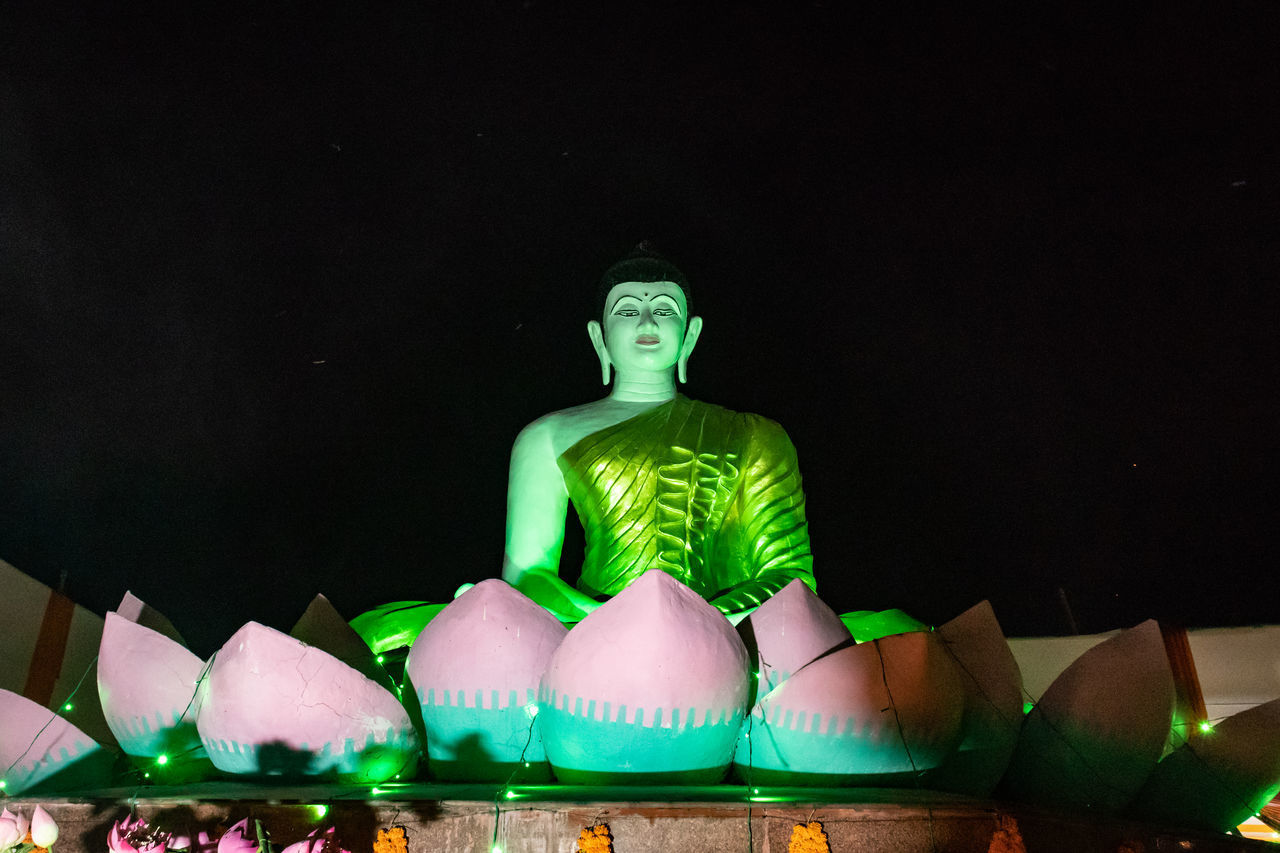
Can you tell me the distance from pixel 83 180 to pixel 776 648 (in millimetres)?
3964

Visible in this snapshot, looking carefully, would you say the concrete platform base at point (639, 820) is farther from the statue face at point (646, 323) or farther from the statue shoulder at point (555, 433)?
the statue face at point (646, 323)

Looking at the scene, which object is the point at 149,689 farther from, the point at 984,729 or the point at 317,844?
the point at 984,729

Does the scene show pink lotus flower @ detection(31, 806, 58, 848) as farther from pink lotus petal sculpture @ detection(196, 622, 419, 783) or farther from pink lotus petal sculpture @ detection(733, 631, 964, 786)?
pink lotus petal sculpture @ detection(733, 631, 964, 786)

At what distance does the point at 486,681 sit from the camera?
8.23 ft

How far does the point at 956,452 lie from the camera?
5.23 meters

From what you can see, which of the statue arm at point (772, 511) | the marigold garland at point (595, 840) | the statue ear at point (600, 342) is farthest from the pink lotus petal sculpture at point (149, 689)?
the statue ear at point (600, 342)

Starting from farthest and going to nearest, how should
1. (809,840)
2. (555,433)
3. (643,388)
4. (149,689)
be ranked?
(643,388)
(555,433)
(149,689)
(809,840)

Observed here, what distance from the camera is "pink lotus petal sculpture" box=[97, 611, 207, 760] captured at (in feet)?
8.61

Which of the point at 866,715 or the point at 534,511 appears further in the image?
the point at 534,511

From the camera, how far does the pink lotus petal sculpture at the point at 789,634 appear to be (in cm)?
254

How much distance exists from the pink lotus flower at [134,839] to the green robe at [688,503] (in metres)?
1.83

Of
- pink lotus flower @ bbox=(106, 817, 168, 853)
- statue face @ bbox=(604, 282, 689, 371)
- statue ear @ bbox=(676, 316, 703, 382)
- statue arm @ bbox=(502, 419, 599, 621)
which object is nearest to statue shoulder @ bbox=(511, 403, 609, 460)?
statue arm @ bbox=(502, 419, 599, 621)

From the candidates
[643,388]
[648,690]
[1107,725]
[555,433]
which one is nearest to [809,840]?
[648,690]

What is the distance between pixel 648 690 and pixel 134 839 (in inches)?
39.1
